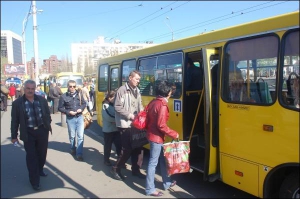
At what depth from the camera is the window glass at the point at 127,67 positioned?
7.52m

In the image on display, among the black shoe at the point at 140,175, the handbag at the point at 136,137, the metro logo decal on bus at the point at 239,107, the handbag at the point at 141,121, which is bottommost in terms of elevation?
the black shoe at the point at 140,175

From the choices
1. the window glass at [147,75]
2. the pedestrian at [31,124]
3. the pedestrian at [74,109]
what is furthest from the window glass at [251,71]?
the pedestrian at [74,109]

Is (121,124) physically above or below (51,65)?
below

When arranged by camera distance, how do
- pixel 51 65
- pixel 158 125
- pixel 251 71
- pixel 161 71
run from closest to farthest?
pixel 251 71 < pixel 158 125 < pixel 161 71 < pixel 51 65

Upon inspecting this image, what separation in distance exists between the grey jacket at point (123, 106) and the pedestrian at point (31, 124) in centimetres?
127

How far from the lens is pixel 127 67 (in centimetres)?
789

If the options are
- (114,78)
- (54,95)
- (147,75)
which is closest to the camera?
(147,75)

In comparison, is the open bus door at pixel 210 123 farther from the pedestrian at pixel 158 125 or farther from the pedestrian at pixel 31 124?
the pedestrian at pixel 31 124

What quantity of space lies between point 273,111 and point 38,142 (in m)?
3.89

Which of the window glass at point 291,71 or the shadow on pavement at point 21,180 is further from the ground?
the window glass at point 291,71

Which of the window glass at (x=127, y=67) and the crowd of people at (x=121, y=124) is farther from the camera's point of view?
the window glass at (x=127, y=67)

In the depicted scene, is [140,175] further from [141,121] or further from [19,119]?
[19,119]

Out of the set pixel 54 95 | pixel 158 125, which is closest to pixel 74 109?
pixel 158 125

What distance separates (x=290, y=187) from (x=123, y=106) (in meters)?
2.93
